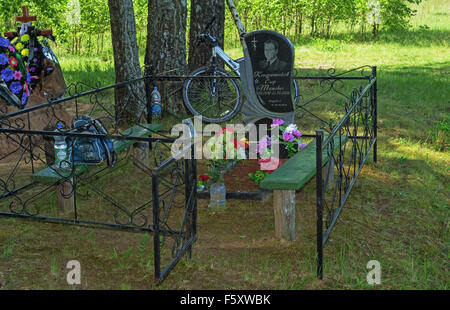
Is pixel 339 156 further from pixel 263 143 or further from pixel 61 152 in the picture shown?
pixel 61 152

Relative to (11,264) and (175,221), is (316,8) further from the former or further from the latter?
(11,264)

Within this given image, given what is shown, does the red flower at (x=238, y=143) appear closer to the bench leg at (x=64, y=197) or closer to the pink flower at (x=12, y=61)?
the bench leg at (x=64, y=197)

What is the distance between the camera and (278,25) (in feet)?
73.6

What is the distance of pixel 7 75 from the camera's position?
309 inches

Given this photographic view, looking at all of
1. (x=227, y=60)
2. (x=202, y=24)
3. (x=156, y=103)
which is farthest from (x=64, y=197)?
(x=202, y=24)

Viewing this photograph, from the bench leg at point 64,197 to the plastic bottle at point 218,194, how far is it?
1437 millimetres

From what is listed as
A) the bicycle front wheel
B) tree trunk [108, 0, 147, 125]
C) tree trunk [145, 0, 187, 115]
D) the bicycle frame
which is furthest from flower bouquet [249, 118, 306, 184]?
tree trunk [145, 0, 187, 115]

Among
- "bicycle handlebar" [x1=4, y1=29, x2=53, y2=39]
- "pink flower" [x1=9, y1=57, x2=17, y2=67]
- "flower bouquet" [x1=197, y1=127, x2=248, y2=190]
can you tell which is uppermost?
"bicycle handlebar" [x1=4, y1=29, x2=53, y2=39]

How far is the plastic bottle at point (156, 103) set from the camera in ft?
32.0

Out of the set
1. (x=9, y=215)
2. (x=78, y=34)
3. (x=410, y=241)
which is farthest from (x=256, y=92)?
(x=78, y=34)

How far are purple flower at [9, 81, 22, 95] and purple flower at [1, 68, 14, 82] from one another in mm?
86

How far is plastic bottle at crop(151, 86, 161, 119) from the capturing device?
32.0 ft

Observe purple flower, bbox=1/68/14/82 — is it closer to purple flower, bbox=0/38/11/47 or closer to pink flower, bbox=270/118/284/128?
purple flower, bbox=0/38/11/47

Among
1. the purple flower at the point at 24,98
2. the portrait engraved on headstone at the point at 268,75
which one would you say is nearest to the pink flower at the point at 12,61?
the purple flower at the point at 24,98
